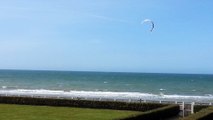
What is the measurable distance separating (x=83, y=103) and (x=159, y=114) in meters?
10.7

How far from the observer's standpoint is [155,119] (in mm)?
26656

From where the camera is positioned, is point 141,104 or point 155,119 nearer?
point 155,119

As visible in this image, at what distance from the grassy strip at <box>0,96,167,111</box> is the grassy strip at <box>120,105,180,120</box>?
3686mm

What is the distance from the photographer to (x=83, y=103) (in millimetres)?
37000

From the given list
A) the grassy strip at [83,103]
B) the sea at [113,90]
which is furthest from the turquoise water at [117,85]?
the grassy strip at [83,103]

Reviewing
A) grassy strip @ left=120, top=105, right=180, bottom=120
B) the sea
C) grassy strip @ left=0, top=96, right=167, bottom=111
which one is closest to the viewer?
grassy strip @ left=120, top=105, right=180, bottom=120

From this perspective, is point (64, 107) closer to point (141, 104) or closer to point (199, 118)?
point (141, 104)

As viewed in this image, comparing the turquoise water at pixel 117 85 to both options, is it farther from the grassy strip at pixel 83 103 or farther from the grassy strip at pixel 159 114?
the grassy strip at pixel 159 114

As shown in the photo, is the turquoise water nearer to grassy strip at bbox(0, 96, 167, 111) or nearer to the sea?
the sea

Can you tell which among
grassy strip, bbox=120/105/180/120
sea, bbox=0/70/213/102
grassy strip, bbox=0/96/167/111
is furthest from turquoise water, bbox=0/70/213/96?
grassy strip, bbox=120/105/180/120

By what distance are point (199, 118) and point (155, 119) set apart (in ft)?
18.4

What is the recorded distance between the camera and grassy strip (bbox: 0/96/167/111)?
35062mm

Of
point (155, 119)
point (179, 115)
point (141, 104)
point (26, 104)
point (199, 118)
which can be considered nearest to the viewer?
point (199, 118)

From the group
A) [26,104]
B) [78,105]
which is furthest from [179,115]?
[26,104]
